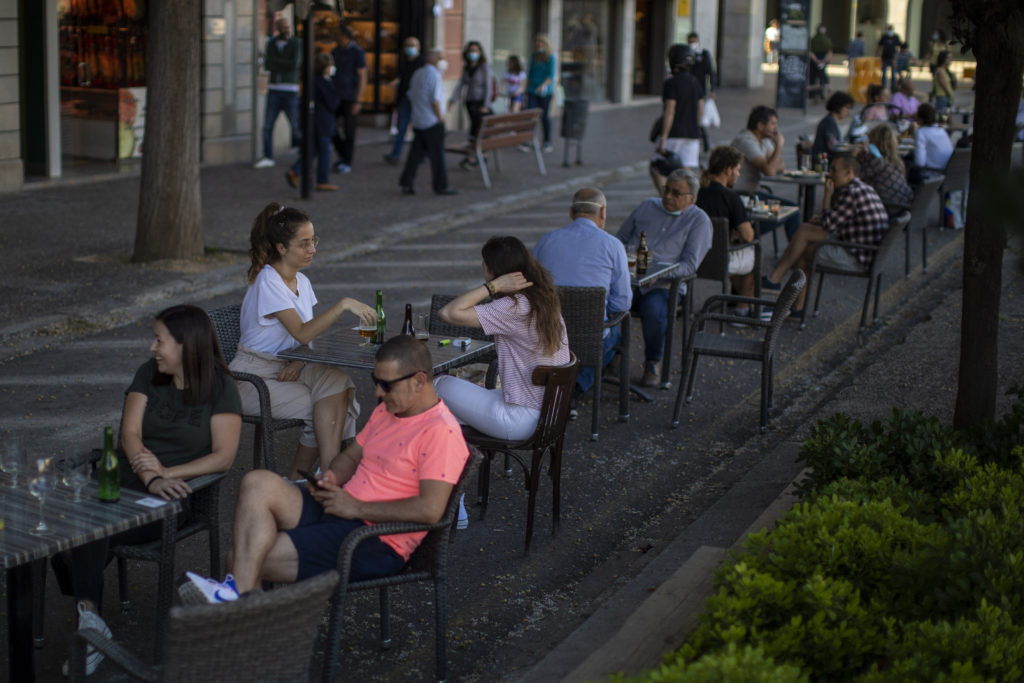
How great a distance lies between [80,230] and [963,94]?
31.5 m

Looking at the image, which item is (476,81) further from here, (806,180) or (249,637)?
(249,637)

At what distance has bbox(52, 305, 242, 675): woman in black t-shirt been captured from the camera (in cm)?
471

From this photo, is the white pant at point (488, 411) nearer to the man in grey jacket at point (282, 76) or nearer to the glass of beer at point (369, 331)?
the glass of beer at point (369, 331)

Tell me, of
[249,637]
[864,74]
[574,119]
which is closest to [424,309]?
[249,637]

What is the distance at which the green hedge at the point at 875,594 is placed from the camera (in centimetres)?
350

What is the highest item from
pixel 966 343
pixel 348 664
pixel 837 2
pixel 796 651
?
pixel 837 2

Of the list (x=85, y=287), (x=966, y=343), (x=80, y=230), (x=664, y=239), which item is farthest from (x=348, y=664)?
(x=80, y=230)

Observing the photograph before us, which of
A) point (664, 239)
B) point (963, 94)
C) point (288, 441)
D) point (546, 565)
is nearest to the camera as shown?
point (546, 565)

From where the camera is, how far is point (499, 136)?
17.1 metres

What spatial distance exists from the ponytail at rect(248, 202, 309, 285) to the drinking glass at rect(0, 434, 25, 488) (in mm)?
2080

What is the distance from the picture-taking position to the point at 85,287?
10375mm

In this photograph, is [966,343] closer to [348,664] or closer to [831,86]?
[348,664]

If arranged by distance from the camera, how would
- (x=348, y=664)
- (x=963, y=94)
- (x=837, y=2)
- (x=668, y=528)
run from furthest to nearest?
(x=837, y=2)
(x=963, y=94)
(x=668, y=528)
(x=348, y=664)

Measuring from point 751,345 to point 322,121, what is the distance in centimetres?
920
